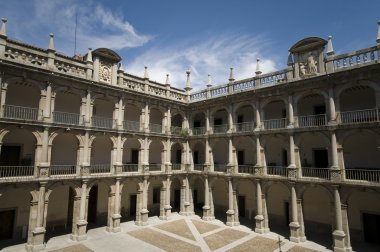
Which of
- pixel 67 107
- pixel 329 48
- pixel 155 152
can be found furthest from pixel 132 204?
pixel 329 48

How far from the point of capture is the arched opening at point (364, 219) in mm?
18703

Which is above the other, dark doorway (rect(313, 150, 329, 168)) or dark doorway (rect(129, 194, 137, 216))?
dark doorway (rect(313, 150, 329, 168))

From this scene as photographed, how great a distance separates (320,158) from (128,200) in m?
19.1

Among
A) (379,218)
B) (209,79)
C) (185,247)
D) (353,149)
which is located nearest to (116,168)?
(185,247)

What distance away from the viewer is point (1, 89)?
17047 millimetres

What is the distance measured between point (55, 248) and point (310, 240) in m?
19.2

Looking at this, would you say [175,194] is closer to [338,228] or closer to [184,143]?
[184,143]

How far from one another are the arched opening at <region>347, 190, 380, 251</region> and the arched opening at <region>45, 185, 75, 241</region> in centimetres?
2333

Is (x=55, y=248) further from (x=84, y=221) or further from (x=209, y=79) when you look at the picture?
(x=209, y=79)

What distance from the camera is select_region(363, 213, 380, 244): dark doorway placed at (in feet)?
61.4

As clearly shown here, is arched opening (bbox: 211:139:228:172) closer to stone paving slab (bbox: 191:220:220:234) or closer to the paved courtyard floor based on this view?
stone paving slab (bbox: 191:220:220:234)

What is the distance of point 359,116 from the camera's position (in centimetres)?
1905

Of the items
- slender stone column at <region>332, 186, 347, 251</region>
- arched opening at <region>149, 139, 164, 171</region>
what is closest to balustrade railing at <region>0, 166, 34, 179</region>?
arched opening at <region>149, 139, 164, 171</region>

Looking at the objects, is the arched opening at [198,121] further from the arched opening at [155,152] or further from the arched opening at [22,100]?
the arched opening at [22,100]
